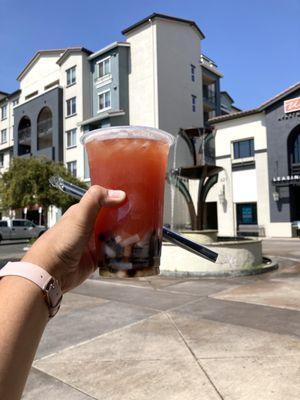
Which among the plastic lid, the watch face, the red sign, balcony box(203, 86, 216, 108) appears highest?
balcony box(203, 86, 216, 108)

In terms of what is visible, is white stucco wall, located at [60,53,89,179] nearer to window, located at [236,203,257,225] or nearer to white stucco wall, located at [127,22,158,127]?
white stucco wall, located at [127,22,158,127]

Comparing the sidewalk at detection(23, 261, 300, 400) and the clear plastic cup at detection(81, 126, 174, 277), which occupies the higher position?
the clear plastic cup at detection(81, 126, 174, 277)

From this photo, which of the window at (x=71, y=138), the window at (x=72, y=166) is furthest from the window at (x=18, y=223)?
the window at (x=71, y=138)

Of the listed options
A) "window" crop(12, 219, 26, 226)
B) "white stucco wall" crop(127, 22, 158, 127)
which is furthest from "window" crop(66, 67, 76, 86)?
"window" crop(12, 219, 26, 226)

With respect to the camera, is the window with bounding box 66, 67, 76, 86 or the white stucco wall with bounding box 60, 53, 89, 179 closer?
the white stucco wall with bounding box 60, 53, 89, 179

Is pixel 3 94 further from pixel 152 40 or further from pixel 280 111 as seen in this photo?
pixel 280 111

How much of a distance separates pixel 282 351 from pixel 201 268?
6.42 metres

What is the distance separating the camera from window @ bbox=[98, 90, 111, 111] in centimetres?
3666

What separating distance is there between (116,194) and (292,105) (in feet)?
101

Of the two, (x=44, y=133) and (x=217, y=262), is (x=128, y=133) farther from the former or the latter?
(x=44, y=133)

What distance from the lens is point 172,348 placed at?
5.12 m

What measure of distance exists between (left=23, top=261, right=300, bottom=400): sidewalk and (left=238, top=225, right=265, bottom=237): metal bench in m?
22.2

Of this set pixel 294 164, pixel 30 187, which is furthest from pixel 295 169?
pixel 30 187

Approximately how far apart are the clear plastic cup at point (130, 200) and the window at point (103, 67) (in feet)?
120
